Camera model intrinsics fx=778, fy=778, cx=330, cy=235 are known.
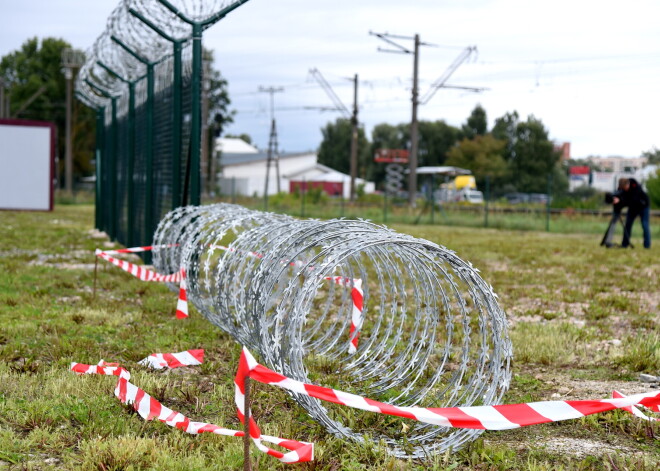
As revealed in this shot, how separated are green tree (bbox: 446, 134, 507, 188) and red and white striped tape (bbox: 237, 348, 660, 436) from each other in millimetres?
76606

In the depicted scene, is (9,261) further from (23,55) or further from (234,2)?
(23,55)

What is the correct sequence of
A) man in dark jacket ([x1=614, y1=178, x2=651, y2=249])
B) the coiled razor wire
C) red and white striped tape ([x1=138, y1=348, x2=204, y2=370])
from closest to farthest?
the coiled razor wire
red and white striped tape ([x1=138, y1=348, x2=204, y2=370])
man in dark jacket ([x1=614, y1=178, x2=651, y2=249])

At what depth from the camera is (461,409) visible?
374 centimetres

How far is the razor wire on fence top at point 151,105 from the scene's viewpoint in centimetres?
955

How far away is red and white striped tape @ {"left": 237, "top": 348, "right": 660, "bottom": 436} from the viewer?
354cm

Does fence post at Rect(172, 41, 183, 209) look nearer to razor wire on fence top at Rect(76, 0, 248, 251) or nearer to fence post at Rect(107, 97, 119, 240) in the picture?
razor wire on fence top at Rect(76, 0, 248, 251)

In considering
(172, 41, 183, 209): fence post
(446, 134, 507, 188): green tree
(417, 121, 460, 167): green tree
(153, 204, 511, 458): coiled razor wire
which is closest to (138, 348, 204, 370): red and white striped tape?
(153, 204, 511, 458): coiled razor wire

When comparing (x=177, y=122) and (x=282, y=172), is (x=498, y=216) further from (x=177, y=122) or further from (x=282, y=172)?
(x=282, y=172)

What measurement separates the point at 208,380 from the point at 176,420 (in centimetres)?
111

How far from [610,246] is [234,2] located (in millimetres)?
12430

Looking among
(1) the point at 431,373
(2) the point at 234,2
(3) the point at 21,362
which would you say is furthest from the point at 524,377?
(2) the point at 234,2

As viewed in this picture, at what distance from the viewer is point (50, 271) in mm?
11227

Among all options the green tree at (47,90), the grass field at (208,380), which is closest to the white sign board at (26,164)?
the grass field at (208,380)

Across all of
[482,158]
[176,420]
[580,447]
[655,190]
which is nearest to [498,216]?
[655,190]
